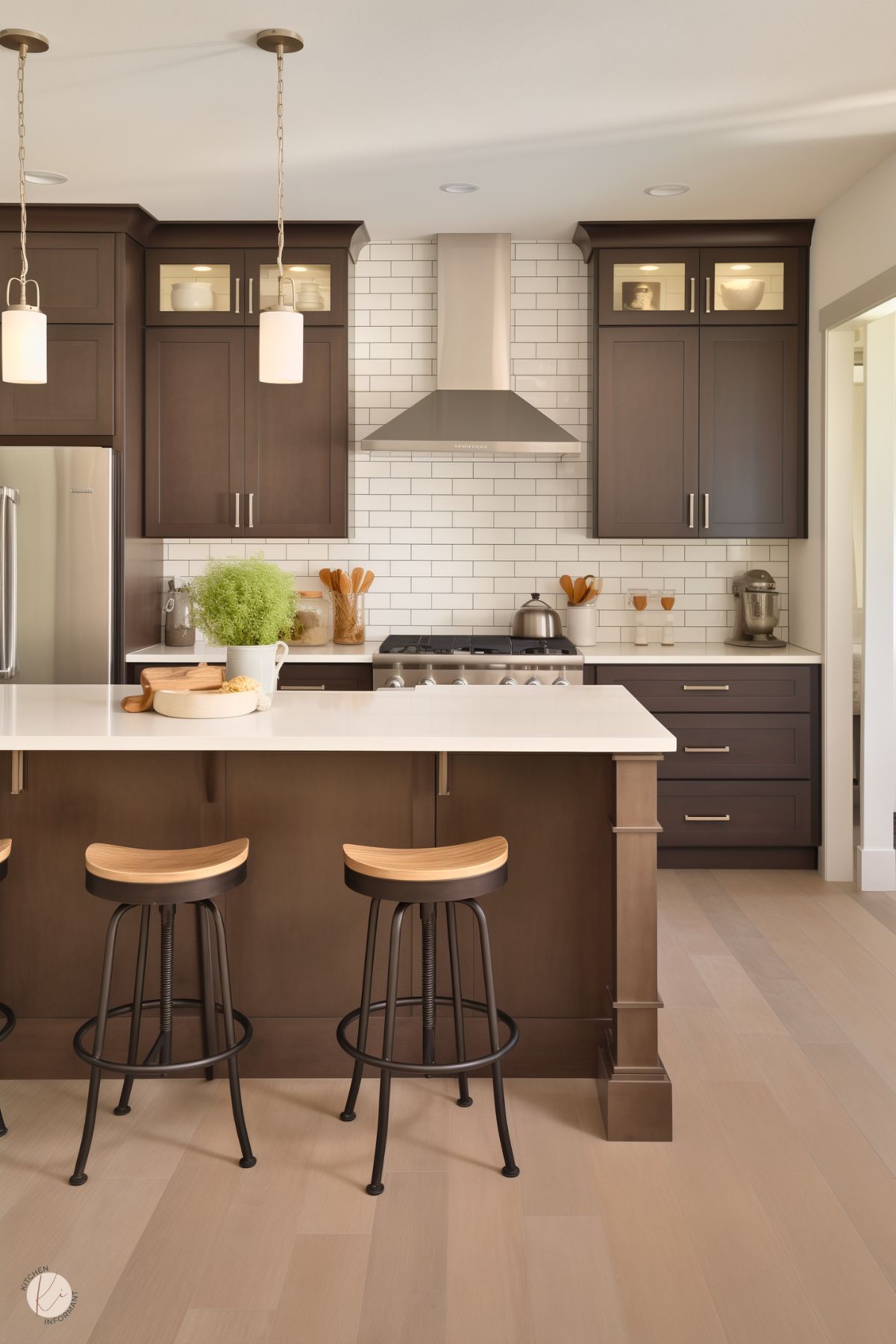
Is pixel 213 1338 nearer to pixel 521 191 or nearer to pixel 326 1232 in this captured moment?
pixel 326 1232

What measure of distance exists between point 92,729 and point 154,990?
2.64 feet

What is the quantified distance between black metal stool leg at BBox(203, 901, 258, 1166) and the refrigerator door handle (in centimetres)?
239

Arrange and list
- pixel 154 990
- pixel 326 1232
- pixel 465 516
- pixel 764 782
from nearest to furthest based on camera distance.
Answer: pixel 326 1232 < pixel 154 990 < pixel 764 782 < pixel 465 516

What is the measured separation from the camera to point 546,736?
2.62 m

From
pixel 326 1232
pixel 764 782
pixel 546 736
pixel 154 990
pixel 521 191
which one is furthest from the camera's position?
pixel 764 782

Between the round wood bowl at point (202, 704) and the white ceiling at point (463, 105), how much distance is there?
1.89m

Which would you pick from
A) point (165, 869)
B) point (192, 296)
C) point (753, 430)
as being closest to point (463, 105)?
point (192, 296)

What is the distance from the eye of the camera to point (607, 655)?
5.04 m

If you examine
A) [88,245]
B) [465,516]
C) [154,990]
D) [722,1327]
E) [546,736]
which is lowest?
[722,1327]

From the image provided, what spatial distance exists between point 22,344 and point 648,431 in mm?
3178

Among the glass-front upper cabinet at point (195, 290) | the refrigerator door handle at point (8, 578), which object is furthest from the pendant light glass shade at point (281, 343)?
the glass-front upper cabinet at point (195, 290)

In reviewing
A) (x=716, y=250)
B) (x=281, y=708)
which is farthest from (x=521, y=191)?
(x=281, y=708)

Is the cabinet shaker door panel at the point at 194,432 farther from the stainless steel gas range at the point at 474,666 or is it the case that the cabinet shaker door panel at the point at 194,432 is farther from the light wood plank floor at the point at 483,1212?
the light wood plank floor at the point at 483,1212

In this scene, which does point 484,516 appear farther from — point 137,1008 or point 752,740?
point 137,1008
